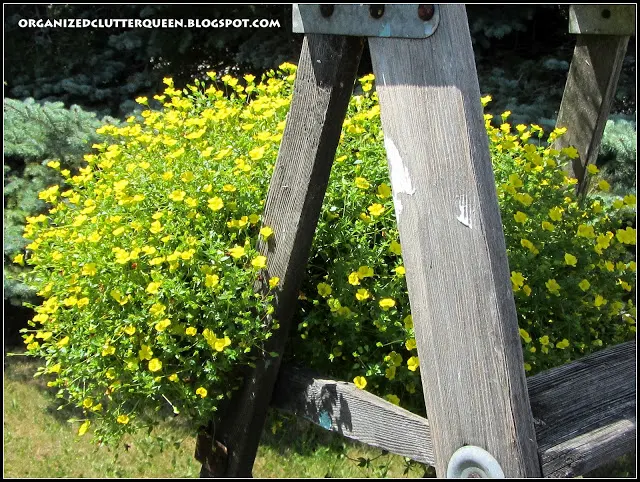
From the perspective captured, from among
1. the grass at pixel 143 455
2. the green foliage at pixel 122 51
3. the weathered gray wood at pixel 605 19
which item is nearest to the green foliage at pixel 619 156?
the weathered gray wood at pixel 605 19

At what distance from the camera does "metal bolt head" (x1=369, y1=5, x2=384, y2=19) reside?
4.65 feet

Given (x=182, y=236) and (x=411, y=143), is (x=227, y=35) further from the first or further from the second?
(x=411, y=143)

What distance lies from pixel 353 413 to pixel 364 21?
948 mm

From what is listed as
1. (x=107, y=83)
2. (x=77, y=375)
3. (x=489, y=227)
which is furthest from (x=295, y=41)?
(x=489, y=227)

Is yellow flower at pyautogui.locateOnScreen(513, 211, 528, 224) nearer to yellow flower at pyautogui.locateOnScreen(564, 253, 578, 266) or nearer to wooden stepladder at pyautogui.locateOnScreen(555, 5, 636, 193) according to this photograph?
yellow flower at pyautogui.locateOnScreen(564, 253, 578, 266)

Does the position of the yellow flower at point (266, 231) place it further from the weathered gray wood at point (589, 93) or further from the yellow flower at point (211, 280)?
the weathered gray wood at point (589, 93)

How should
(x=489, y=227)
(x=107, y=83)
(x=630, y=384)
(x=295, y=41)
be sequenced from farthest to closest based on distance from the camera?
(x=107, y=83), (x=295, y=41), (x=630, y=384), (x=489, y=227)

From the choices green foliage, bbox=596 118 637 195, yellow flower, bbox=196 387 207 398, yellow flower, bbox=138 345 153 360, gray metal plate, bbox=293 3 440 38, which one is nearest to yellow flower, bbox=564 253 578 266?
gray metal plate, bbox=293 3 440 38

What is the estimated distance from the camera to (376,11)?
1430mm

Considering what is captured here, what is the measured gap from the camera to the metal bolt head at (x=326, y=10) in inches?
62.1

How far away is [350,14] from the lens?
1.52 meters

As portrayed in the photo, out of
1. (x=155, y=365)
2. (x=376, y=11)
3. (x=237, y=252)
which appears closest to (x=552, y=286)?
(x=237, y=252)

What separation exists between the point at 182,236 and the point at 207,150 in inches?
10.6

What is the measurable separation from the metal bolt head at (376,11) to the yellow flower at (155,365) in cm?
95
